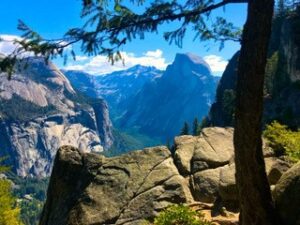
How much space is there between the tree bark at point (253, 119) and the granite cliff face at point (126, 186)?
24.9 ft

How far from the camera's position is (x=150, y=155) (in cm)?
2155

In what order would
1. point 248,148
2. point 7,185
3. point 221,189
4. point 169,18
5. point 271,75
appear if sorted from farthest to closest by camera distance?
1. point 271,75
2. point 7,185
3. point 221,189
4. point 169,18
5. point 248,148

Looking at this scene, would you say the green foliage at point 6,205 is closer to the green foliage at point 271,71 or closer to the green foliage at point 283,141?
the green foliage at point 283,141

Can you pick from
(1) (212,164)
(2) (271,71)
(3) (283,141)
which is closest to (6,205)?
(1) (212,164)

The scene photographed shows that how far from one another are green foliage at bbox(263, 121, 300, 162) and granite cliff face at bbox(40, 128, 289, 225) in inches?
24.0

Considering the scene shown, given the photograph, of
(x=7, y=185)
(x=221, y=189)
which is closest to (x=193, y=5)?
(x=221, y=189)

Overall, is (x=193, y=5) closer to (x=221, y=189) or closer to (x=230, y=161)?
(x=221, y=189)

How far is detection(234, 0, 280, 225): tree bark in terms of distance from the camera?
1071 centimetres

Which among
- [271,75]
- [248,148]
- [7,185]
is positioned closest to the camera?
[248,148]

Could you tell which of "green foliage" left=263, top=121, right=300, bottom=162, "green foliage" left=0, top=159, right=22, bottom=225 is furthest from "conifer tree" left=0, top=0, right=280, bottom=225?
"green foliage" left=0, top=159, right=22, bottom=225

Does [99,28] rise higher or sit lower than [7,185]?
higher

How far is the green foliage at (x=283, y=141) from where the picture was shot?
20241 mm

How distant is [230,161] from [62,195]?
29.0 feet

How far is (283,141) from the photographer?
71.8 ft
